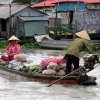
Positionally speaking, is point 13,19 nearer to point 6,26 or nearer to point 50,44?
point 6,26

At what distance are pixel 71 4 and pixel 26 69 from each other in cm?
1651

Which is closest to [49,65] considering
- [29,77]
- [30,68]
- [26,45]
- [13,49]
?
[29,77]

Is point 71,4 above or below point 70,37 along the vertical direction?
above

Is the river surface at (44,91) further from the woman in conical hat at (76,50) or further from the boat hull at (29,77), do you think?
the woman in conical hat at (76,50)

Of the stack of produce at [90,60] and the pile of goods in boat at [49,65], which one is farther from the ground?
the stack of produce at [90,60]

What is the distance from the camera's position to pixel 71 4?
86.3ft

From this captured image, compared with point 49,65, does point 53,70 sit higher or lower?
lower

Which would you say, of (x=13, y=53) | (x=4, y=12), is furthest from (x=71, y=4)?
(x=13, y=53)

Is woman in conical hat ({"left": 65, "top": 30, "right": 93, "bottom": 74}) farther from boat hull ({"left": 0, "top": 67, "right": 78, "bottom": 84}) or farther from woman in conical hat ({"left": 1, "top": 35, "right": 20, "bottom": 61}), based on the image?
woman in conical hat ({"left": 1, "top": 35, "right": 20, "bottom": 61})

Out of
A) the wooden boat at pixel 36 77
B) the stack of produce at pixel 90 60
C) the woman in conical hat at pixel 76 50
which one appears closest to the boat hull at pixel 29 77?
the wooden boat at pixel 36 77

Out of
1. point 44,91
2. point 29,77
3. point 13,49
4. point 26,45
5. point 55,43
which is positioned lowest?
point 26,45

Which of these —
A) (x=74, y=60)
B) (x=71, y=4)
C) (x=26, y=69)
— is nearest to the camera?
(x=74, y=60)

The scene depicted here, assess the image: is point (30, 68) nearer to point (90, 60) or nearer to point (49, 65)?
point (49, 65)

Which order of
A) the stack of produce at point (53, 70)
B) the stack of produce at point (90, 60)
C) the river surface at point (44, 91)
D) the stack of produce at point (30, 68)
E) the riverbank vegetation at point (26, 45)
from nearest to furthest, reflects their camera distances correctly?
1. the river surface at point (44, 91)
2. the stack of produce at point (90, 60)
3. the stack of produce at point (53, 70)
4. the stack of produce at point (30, 68)
5. the riverbank vegetation at point (26, 45)
